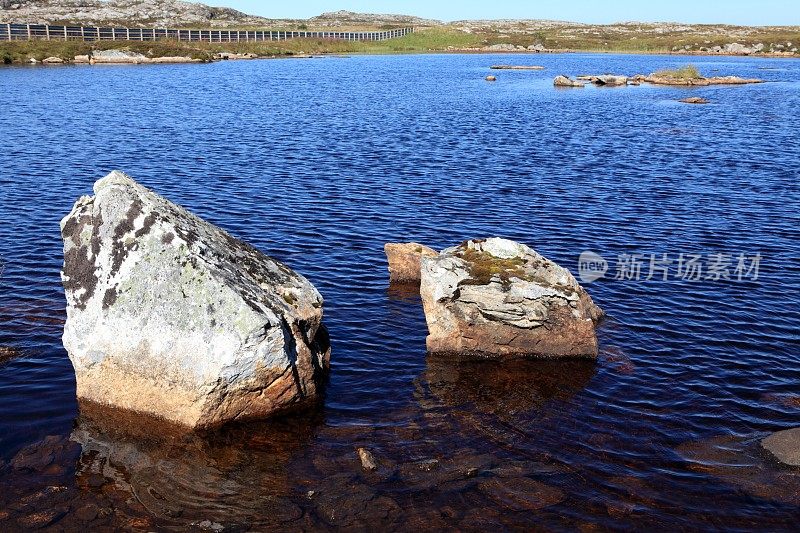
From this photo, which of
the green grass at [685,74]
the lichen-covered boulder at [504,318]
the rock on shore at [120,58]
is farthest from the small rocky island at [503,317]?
the rock on shore at [120,58]

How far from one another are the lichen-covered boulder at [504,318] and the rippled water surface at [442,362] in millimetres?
611

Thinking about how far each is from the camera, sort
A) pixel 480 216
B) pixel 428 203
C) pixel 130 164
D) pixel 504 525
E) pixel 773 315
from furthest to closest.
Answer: pixel 130 164, pixel 428 203, pixel 480 216, pixel 773 315, pixel 504 525

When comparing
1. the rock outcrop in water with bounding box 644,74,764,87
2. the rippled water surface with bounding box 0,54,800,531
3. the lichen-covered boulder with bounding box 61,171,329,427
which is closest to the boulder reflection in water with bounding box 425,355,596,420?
the rippled water surface with bounding box 0,54,800,531

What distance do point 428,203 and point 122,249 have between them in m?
22.1

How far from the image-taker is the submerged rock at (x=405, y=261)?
26.9 metres

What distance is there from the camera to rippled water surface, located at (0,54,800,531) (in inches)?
589

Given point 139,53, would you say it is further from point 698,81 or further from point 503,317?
point 503,317

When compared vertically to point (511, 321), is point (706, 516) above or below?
below

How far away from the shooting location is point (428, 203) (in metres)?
38.4

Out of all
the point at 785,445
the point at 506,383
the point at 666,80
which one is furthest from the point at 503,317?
the point at 666,80

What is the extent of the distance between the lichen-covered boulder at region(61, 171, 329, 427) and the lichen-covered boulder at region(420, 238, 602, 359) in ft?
14.0

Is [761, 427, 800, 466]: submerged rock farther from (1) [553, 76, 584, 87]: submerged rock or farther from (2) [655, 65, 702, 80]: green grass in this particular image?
(2) [655, 65, 702, 80]: green grass

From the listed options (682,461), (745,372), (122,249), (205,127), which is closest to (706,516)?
(682,461)

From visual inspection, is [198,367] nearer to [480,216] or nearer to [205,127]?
[480,216]
